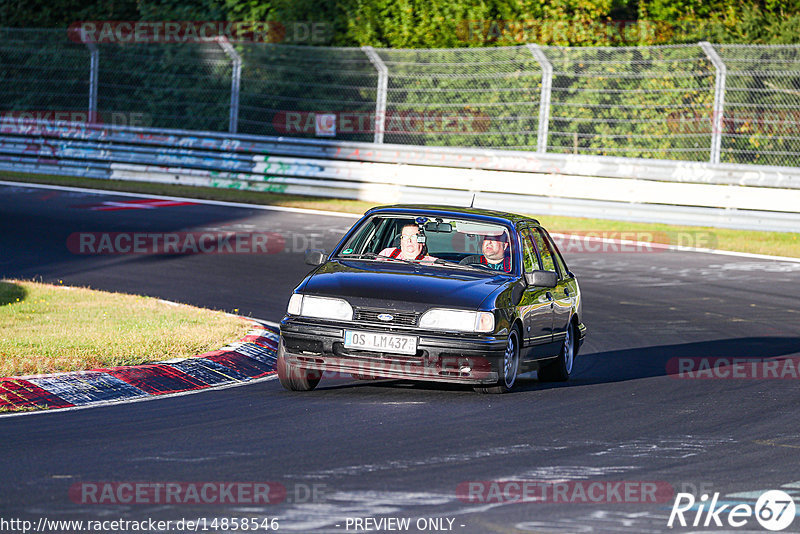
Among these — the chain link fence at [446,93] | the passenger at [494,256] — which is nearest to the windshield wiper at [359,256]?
the passenger at [494,256]

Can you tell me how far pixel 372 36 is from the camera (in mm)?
30375

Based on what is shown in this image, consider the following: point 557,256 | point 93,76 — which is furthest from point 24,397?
point 93,76

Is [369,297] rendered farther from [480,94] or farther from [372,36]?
[372,36]

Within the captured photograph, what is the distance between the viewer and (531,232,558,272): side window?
1098 centimetres

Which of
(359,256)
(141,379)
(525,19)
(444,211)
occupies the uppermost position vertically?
(525,19)

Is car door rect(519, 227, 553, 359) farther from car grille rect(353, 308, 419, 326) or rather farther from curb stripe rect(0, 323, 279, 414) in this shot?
curb stripe rect(0, 323, 279, 414)

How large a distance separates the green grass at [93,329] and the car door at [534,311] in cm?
269

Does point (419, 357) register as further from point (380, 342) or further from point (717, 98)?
point (717, 98)

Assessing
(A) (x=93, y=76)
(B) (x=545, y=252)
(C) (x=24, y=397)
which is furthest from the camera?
(A) (x=93, y=76)

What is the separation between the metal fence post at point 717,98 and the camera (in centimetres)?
2164

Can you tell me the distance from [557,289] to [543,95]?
1315 cm

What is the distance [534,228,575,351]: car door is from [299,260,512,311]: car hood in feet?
3.19

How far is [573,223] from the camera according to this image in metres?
22.2

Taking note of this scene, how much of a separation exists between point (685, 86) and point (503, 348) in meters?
14.2
